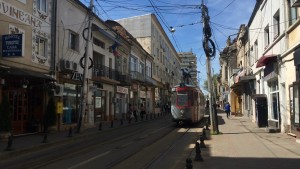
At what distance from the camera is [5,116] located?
17.2 meters

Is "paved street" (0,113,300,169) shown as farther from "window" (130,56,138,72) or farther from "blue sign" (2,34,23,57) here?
"window" (130,56,138,72)

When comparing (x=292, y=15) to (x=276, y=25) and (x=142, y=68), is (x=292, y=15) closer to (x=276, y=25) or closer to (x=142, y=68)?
(x=276, y=25)

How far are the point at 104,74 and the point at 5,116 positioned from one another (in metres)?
15.6

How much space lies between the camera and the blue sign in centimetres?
1720

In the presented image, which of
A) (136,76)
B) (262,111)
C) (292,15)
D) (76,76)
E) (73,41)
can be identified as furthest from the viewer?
(136,76)

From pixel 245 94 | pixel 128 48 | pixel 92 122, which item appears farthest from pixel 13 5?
pixel 245 94

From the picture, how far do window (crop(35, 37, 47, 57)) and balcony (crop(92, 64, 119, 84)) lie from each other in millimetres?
7753

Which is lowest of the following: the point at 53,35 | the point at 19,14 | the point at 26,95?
the point at 26,95

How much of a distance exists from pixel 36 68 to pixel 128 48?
21.7 metres

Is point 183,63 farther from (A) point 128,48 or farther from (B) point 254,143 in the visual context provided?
(B) point 254,143

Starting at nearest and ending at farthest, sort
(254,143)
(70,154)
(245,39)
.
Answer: (70,154)
(254,143)
(245,39)

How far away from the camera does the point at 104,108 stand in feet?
111

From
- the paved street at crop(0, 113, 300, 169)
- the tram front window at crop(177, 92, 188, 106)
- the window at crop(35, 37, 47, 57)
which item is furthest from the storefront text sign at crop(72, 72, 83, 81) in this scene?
the paved street at crop(0, 113, 300, 169)

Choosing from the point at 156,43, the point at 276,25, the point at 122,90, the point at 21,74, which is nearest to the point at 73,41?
the point at 21,74
